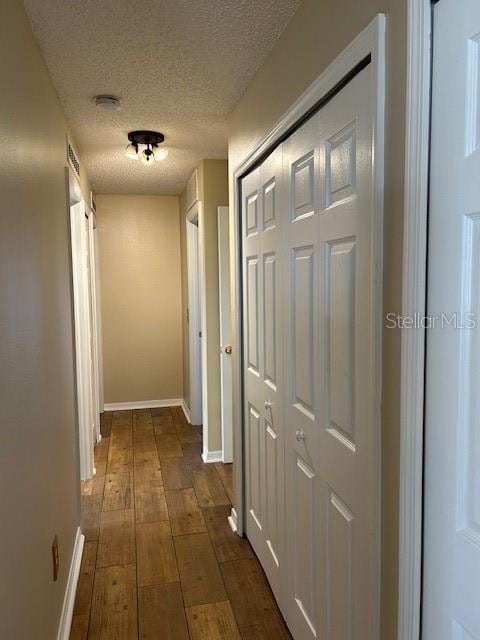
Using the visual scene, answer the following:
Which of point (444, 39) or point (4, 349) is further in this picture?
point (4, 349)

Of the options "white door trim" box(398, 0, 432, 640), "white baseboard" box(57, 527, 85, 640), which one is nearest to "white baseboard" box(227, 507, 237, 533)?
"white baseboard" box(57, 527, 85, 640)

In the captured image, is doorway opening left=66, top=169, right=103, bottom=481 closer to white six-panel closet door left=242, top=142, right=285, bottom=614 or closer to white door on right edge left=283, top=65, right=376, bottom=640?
white six-panel closet door left=242, top=142, right=285, bottom=614

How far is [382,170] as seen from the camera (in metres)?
1.15

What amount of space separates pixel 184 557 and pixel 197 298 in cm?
264

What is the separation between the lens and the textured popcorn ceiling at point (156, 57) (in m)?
1.69

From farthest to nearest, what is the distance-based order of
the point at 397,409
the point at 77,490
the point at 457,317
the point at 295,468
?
the point at 77,490
the point at 295,468
the point at 397,409
the point at 457,317

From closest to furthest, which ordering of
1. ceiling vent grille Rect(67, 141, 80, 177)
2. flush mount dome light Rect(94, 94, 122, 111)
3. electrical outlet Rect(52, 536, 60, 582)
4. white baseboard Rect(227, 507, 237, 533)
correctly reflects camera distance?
electrical outlet Rect(52, 536, 60, 582)
flush mount dome light Rect(94, 94, 122, 111)
ceiling vent grille Rect(67, 141, 80, 177)
white baseboard Rect(227, 507, 237, 533)

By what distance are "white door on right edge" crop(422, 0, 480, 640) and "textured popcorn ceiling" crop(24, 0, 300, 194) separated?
3.11 ft

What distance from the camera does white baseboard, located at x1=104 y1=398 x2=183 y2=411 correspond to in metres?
5.48

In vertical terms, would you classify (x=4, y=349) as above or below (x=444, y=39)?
below

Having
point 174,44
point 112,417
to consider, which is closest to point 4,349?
point 174,44

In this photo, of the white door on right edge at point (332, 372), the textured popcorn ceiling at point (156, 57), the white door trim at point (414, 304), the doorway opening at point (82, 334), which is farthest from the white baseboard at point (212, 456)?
the white door trim at point (414, 304)

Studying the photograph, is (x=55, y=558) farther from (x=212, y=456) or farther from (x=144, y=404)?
(x=144, y=404)

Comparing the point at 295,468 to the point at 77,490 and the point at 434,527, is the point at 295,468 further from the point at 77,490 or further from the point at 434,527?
the point at 77,490
